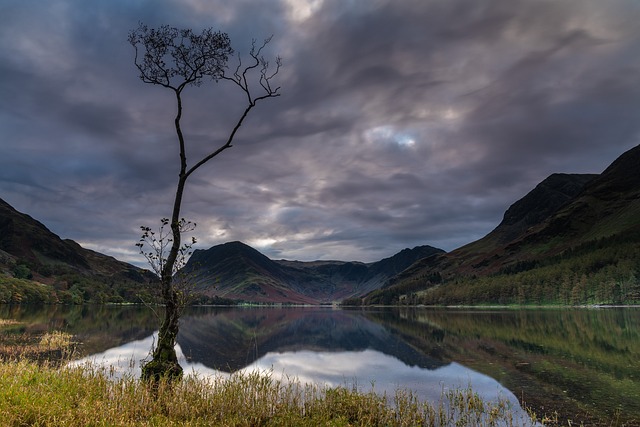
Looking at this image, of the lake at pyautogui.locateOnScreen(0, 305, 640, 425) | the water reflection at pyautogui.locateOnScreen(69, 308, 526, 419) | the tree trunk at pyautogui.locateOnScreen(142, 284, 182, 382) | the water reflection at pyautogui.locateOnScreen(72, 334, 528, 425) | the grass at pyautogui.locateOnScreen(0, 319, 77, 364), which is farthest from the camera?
the grass at pyautogui.locateOnScreen(0, 319, 77, 364)

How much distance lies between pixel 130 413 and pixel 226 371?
2795 centimetres

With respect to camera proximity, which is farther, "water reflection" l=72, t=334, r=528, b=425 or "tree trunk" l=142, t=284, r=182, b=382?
"water reflection" l=72, t=334, r=528, b=425

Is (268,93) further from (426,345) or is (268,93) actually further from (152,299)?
(426,345)

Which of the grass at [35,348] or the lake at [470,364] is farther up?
the grass at [35,348]

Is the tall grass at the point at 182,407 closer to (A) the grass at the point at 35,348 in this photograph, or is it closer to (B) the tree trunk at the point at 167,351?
(B) the tree trunk at the point at 167,351

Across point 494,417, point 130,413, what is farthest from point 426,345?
point 130,413

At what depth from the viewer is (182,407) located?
15.9m

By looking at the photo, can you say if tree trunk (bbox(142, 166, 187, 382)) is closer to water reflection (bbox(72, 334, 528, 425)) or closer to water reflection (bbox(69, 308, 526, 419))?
water reflection (bbox(72, 334, 528, 425))

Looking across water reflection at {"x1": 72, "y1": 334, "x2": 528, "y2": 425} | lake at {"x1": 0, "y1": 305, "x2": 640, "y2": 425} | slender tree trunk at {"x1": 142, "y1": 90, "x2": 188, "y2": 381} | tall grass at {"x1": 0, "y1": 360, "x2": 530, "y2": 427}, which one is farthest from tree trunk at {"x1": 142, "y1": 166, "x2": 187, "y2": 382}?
lake at {"x1": 0, "y1": 305, "x2": 640, "y2": 425}

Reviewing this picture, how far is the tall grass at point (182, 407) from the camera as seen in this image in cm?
1348

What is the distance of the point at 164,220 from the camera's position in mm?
20016

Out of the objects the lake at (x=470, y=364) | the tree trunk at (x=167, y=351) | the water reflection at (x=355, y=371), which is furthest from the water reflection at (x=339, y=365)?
the tree trunk at (x=167, y=351)

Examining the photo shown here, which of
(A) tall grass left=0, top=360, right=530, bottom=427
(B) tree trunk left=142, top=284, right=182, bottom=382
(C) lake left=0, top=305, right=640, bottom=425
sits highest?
(B) tree trunk left=142, top=284, right=182, bottom=382

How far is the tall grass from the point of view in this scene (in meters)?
13.5
